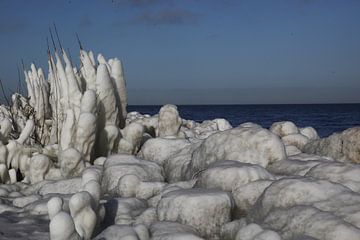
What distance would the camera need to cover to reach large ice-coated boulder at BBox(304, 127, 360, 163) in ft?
32.6

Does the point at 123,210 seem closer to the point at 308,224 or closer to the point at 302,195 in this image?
the point at 302,195

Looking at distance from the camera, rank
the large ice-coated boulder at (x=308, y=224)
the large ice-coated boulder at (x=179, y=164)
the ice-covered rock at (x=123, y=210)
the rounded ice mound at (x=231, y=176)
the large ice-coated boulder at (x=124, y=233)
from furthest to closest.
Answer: the large ice-coated boulder at (x=179, y=164) < the rounded ice mound at (x=231, y=176) < the ice-covered rock at (x=123, y=210) < the large ice-coated boulder at (x=124, y=233) < the large ice-coated boulder at (x=308, y=224)

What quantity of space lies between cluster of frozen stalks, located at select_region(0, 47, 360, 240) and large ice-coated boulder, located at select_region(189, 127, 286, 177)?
0.02 meters

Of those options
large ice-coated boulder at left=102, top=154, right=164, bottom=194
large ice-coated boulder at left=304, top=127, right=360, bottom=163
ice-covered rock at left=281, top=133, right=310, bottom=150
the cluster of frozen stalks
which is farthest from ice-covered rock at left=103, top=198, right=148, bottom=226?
ice-covered rock at left=281, top=133, right=310, bottom=150

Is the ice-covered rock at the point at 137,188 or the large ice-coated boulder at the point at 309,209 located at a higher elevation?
the large ice-coated boulder at the point at 309,209

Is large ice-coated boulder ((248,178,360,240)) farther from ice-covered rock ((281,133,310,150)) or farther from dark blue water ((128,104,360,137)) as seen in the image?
dark blue water ((128,104,360,137))

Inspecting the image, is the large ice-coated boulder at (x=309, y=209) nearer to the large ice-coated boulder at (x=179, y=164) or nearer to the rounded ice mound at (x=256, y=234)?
the rounded ice mound at (x=256, y=234)

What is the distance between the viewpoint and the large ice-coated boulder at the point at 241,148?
8586mm

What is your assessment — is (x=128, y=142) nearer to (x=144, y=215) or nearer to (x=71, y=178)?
(x=71, y=178)

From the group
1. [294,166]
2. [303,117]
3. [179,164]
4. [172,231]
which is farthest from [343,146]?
[303,117]

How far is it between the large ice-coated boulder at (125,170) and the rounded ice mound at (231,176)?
1729 mm

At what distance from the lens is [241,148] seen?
342 inches

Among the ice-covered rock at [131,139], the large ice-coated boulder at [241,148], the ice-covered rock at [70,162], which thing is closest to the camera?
the large ice-coated boulder at [241,148]

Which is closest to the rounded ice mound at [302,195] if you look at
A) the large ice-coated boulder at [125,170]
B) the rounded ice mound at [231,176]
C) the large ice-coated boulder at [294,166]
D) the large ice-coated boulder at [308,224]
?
the large ice-coated boulder at [308,224]
